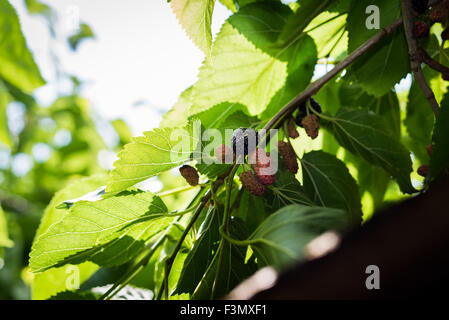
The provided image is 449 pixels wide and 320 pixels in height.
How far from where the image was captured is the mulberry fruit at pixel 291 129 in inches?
23.7

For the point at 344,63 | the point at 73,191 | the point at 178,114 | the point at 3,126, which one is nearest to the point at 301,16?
the point at 344,63

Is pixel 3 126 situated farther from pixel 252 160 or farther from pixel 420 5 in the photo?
pixel 420 5

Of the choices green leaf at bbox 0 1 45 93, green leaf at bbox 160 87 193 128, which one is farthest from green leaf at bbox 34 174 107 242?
green leaf at bbox 0 1 45 93

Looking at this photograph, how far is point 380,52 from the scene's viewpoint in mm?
662

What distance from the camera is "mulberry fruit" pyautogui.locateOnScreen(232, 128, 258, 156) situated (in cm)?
52

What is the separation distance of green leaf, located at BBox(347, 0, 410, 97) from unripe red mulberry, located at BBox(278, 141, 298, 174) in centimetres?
20

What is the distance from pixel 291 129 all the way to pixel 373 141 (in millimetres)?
139

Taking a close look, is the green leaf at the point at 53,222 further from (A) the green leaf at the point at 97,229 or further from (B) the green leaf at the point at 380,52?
(B) the green leaf at the point at 380,52

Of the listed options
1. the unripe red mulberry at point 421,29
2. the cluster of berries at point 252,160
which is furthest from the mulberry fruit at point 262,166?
the unripe red mulberry at point 421,29

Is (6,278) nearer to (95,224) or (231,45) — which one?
(95,224)

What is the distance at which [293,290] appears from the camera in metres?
0.19

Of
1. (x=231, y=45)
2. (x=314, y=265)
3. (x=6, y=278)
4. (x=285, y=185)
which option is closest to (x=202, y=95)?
(x=231, y=45)

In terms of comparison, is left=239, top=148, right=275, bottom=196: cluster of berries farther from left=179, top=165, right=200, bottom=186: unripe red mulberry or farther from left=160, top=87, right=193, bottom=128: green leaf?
left=160, top=87, right=193, bottom=128: green leaf

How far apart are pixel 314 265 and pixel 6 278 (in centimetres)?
207
